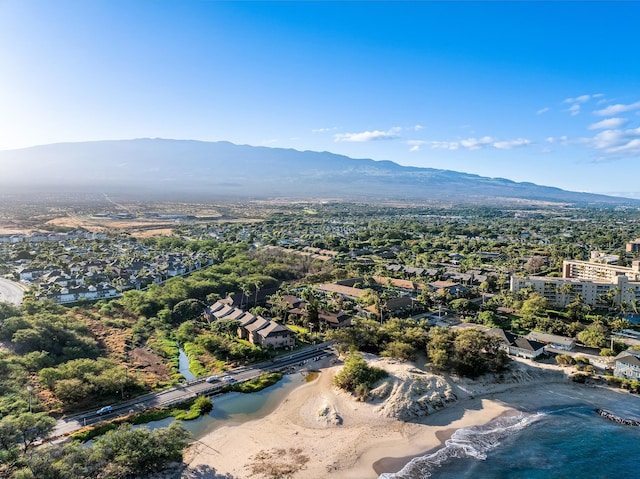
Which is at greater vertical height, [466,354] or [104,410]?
[466,354]

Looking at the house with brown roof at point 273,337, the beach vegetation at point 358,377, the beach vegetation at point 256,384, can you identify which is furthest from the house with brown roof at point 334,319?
the beach vegetation at point 358,377

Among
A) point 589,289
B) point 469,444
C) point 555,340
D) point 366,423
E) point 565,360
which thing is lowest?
point 366,423

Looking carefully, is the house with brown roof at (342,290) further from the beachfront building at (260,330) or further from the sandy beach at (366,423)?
the sandy beach at (366,423)

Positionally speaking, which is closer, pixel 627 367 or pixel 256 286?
pixel 627 367

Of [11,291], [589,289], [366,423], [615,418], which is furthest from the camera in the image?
[589,289]

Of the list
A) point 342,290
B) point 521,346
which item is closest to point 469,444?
point 521,346

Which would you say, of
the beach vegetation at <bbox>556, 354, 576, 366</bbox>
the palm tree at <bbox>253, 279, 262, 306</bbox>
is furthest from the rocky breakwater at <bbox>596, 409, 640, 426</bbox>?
the palm tree at <bbox>253, 279, 262, 306</bbox>

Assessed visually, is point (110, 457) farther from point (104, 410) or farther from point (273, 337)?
point (273, 337)

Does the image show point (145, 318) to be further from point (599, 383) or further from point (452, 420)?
point (599, 383)
